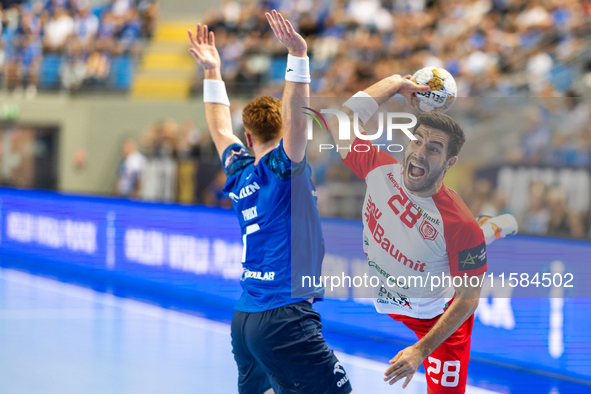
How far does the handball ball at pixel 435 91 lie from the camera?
3.27m

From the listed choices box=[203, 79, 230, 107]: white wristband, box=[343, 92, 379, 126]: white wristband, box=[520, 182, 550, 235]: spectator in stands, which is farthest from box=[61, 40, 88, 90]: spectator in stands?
box=[343, 92, 379, 126]: white wristband

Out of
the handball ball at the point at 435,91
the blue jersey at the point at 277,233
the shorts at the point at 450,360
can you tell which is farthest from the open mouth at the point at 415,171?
the shorts at the point at 450,360

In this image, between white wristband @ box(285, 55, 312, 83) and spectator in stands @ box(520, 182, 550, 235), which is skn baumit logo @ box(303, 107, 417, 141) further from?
spectator in stands @ box(520, 182, 550, 235)

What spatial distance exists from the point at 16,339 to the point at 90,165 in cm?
811

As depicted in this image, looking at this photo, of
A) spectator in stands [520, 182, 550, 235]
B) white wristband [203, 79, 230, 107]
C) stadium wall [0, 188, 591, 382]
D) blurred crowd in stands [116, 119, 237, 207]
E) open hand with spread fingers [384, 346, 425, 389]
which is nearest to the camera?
open hand with spread fingers [384, 346, 425, 389]

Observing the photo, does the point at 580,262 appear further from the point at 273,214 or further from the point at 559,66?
the point at 559,66

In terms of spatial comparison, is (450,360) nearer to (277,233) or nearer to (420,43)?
(277,233)

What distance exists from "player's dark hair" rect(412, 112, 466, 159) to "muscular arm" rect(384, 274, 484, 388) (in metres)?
0.65

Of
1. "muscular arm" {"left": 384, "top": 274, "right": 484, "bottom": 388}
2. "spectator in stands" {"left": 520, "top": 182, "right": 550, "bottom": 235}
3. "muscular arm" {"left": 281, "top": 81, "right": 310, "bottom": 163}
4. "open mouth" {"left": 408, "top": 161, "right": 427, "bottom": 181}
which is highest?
"muscular arm" {"left": 281, "top": 81, "right": 310, "bottom": 163}

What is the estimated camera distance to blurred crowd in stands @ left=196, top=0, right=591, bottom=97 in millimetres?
9945

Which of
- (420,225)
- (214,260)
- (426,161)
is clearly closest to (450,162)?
(426,161)

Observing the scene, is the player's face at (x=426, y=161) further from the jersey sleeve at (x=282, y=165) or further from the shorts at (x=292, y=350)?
the shorts at (x=292, y=350)

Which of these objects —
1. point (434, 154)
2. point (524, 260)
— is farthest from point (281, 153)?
point (524, 260)

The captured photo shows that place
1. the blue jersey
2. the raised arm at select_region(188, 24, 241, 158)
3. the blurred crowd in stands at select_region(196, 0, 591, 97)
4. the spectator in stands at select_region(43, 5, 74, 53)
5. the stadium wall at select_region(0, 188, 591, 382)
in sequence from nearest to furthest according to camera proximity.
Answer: the blue jersey, the raised arm at select_region(188, 24, 241, 158), the stadium wall at select_region(0, 188, 591, 382), the blurred crowd in stands at select_region(196, 0, 591, 97), the spectator in stands at select_region(43, 5, 74, 53)
